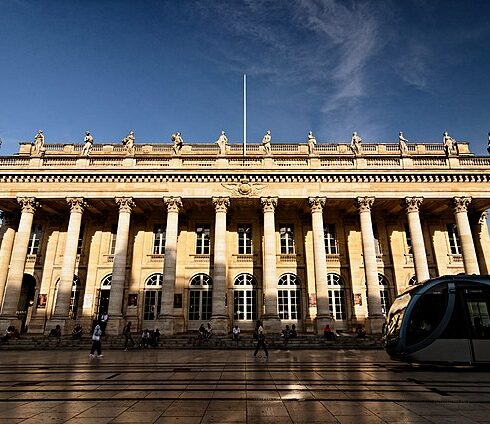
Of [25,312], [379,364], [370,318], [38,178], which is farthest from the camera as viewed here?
[25,312]

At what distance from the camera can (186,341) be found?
74.9 feet

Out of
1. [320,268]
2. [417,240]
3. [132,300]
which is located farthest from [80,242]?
[417,240]

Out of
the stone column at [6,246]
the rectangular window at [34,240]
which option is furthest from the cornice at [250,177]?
the rectangular window at [34,240]

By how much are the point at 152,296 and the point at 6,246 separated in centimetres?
1222

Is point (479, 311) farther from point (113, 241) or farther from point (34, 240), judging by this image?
point (34, 240)

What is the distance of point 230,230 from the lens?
29.7 metres

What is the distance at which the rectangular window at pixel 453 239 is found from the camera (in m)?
29.4

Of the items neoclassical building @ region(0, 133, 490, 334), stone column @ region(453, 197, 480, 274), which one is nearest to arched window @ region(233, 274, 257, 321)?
neoclassical building @ region(0, 133, 490, 334)

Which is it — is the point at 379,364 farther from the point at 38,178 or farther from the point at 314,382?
the point at 38,178

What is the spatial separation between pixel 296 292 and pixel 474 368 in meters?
16.2

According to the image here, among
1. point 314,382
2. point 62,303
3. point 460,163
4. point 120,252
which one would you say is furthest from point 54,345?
point 460,163

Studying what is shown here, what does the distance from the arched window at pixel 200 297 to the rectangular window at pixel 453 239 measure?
2021 centimetres

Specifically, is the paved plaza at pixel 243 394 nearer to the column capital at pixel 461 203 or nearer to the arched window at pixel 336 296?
the arched window at pixel 336 296

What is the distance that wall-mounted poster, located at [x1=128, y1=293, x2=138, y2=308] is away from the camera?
27.9 m
